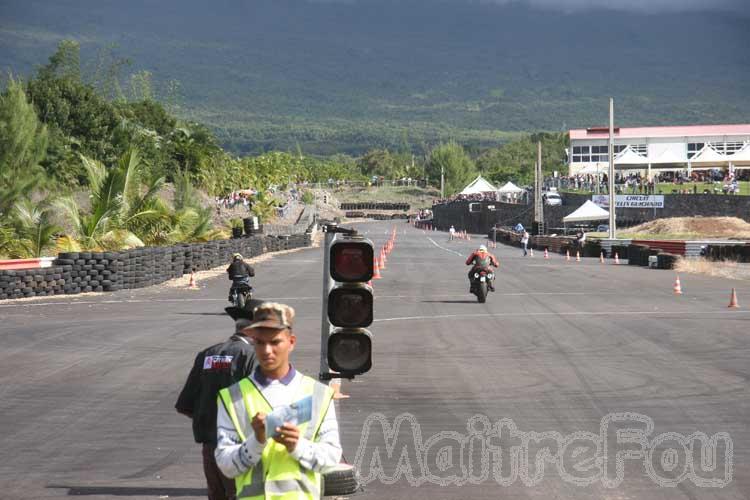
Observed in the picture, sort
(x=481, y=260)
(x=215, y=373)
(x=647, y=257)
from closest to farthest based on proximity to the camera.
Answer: (x=215, y=373), (x=481, y=260), (x=647, y=257)

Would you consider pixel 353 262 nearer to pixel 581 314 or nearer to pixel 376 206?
pixel 581 314

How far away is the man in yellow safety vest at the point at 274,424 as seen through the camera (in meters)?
5.48

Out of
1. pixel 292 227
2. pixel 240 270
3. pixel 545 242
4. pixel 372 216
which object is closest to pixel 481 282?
pixel 240 270

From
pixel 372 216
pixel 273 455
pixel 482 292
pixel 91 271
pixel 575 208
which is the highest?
pixel 273 455

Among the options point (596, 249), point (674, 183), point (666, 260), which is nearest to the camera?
point (666, 260)

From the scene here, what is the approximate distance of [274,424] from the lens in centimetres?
540

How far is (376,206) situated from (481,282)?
6109 inches

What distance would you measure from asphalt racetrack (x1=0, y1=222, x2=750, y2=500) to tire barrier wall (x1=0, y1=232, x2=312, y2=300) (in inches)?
57.3

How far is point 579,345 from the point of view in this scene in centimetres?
2052

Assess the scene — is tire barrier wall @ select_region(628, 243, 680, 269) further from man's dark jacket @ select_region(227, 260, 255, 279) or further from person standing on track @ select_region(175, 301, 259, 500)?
person standing on track @ select_region(175, 301, 259, 500)

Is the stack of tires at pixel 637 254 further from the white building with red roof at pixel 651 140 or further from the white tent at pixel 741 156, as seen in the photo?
the white building with red roof at pixel 651 140

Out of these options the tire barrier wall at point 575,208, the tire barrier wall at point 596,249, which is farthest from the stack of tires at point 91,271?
the tire barrier wall at point 575,208

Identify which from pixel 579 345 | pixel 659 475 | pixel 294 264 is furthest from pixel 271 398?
pixel 294 264

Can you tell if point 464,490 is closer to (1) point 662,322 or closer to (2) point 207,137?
(1) point 662,322
